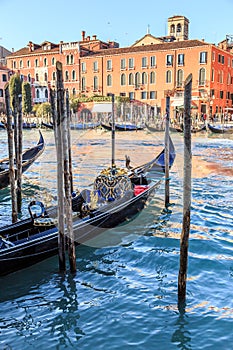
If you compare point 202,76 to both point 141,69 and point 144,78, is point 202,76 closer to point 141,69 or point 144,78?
point 144,78

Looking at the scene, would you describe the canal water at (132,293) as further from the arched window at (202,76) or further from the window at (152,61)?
the window at (152,61)

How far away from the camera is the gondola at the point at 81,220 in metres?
3.39

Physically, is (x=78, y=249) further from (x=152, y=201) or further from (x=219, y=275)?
(x=152, y=201)

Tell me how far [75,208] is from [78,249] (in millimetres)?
693

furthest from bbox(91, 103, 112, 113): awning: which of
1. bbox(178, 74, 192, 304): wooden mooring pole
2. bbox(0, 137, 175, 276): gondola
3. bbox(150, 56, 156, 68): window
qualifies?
bbox(178, 74, 192, 304): wooden mooring pole

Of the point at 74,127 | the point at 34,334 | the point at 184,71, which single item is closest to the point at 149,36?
the point at 184,71

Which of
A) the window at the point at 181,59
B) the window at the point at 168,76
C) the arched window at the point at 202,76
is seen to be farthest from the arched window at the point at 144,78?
the arched window at the point at 202,76

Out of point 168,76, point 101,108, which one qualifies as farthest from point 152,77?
point 101,108

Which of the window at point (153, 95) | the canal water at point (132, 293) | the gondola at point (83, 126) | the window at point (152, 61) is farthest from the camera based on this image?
the window at point (153, 95)

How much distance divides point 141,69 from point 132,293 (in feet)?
71.9

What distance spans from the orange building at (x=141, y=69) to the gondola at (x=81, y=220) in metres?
16.9

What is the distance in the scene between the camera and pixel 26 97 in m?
25.6

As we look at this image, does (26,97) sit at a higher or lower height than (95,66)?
lower

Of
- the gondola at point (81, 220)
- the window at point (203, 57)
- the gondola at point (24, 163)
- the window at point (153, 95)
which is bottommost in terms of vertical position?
the gondola at point (81, 220)
